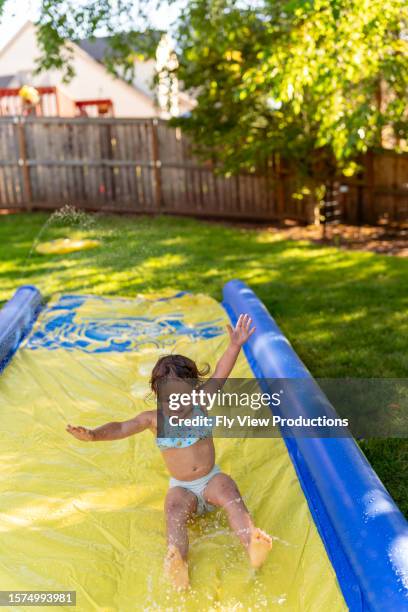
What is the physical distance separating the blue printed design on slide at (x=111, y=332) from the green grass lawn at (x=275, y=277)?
772mm

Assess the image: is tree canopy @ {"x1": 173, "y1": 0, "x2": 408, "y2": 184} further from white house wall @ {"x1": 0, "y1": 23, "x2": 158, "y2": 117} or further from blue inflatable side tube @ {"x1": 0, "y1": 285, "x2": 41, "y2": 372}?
white house wall @ {"x1": 0, "y1": 23, "x2": 158, "y2": 117}

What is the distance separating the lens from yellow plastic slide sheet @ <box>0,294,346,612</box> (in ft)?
7.10

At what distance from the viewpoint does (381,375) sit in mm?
4129


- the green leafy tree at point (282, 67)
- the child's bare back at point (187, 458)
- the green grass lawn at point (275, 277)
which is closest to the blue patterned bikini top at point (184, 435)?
the child's bare back at point (187, 458)

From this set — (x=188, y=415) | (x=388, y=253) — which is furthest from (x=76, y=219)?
(x=188, y=415)

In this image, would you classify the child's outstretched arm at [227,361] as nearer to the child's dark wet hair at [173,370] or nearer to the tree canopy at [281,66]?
the child's dark wet hair at [173,370]

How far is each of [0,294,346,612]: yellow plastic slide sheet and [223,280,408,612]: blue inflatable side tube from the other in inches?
2.0

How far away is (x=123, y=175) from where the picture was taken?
1124 cm

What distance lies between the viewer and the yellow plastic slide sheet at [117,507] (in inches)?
85.2

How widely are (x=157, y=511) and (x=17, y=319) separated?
2442 mm

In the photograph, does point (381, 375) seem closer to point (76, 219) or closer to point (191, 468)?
point (191, 468)

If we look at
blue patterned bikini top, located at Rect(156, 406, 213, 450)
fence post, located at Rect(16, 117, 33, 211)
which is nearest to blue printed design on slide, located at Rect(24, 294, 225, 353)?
blue patterned bikini top, located at Rect(156, 406, 213, 450)

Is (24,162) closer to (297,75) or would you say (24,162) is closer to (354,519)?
(297,75)

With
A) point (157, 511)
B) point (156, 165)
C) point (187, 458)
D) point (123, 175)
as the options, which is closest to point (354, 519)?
point (187, 458)
